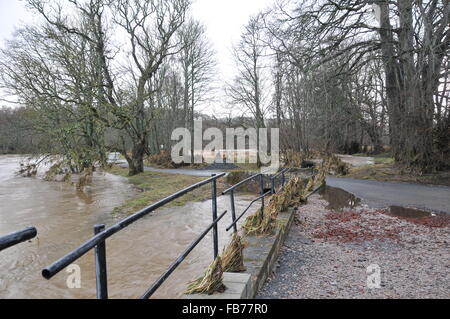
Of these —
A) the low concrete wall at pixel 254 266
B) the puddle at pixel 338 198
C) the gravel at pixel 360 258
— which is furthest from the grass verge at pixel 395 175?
the low concrete wall at pixel 254 266

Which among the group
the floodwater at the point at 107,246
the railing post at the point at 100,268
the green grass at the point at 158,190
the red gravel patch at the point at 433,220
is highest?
the railing post at the point at 100,268

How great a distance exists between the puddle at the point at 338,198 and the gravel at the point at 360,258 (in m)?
1.26

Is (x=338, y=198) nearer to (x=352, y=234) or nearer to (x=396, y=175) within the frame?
(x=352, y=234)

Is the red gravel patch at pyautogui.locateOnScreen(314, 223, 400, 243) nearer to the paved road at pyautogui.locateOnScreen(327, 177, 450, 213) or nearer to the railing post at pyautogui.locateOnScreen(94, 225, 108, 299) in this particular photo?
the paved road at pyautogui.locateOnScreen(327, 177, 450, 213)

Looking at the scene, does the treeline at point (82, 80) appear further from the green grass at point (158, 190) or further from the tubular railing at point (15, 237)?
the tubular railing at point (15, 237)

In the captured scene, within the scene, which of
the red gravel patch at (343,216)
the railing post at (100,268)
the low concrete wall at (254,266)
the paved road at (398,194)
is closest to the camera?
the railing post at (100,268)

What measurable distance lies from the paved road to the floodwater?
3703mm

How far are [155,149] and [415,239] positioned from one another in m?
27.2

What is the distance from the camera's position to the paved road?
8.33m

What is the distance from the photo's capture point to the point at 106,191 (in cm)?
1452

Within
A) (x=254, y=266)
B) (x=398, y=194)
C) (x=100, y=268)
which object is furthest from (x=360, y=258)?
(x=398, y=194)

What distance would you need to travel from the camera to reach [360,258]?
15.0ft

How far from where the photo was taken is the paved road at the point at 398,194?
8327mm
